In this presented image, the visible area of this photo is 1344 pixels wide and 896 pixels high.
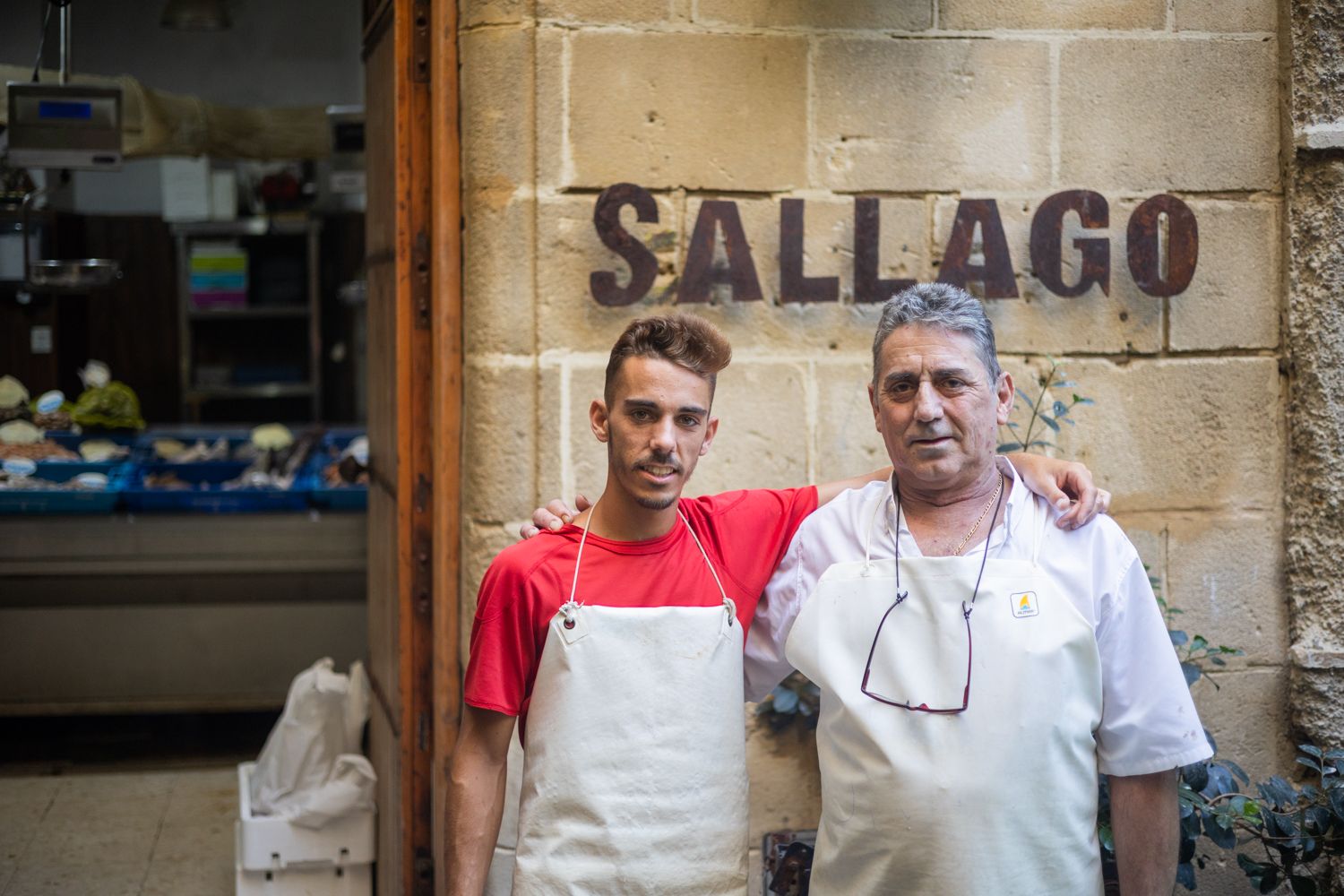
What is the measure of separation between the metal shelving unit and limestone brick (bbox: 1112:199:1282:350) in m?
7.14

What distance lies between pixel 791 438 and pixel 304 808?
1.84m

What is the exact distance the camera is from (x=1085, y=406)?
3236mm

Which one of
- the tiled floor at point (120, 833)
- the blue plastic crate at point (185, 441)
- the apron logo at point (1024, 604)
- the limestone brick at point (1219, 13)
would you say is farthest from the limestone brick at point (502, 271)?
the blue plastic crate at point (185, 441)

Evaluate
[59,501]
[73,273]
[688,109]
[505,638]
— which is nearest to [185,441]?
[73,273]

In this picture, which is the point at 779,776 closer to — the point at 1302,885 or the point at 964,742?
the point at 1302,885

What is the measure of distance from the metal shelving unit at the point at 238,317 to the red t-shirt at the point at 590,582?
24.8 ft

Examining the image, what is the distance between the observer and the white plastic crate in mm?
3877

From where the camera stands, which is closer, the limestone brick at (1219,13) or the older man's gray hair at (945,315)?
the older man's gray hair at (945,315)

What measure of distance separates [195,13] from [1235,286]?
6.34 meters

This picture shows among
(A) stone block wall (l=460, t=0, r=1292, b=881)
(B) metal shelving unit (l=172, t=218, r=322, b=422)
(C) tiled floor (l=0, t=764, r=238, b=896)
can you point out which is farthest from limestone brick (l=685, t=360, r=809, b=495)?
(B) metal shelving unit (l=172, t=218, r=322, b=422)

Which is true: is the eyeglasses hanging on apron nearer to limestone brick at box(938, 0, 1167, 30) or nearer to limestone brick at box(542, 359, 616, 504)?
limestone brick at box(542, 359, 616, 504)

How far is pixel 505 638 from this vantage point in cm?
211

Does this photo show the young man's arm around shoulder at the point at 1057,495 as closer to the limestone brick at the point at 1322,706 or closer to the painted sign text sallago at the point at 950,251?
the painted sign text sallago at the point at 950,251

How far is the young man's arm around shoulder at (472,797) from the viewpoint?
210 centimetres
